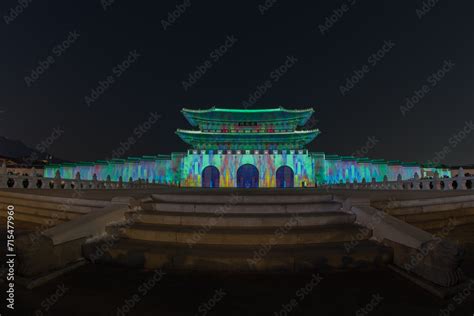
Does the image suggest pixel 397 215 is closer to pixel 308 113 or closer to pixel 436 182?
pixel 436 182

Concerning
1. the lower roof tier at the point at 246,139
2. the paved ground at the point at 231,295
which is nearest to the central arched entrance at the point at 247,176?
the lower roof tier at the point at 246,139

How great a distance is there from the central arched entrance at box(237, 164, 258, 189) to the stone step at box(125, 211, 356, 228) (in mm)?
34722

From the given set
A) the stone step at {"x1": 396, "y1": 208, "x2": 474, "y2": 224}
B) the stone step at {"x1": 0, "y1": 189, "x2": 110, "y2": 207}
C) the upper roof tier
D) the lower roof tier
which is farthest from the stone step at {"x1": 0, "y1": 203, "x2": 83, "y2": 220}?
the upper roof tier

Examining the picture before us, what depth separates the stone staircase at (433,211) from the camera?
7745mm

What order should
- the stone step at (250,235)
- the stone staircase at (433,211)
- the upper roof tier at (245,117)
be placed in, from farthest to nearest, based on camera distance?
the upper roof tier at (245,117) → the stone staircase at (433,211) → the stone step at (250,235)

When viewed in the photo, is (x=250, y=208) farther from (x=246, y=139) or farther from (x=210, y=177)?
(x=210, y=177)

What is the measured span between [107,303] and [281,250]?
2866 millimetres

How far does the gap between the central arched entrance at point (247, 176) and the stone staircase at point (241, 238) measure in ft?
112

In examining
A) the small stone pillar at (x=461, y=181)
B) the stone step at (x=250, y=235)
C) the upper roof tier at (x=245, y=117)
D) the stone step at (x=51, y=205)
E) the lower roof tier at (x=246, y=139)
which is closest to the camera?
the stone step at (x=250, y=235)

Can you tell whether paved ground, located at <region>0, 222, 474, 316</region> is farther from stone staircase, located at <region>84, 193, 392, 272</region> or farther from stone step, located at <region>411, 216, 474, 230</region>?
stone step, located at <region>411, 216, 474, 230</region>

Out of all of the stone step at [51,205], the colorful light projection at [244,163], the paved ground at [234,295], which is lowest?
the paved ground at [234,295]

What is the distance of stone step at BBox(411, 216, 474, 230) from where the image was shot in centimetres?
782

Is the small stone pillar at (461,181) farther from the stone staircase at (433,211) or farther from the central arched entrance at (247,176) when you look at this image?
the central arched entrance at (247,176)

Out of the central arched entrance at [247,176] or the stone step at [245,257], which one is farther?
the central arched entrance at [247,176]
